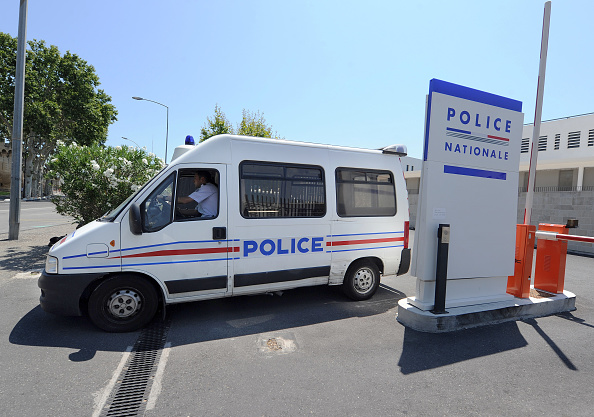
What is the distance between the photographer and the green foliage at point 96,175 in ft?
27.1

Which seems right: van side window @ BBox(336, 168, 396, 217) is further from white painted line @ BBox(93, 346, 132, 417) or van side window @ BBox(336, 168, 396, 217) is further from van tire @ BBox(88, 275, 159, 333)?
white painted line @ BBox(93, 346, 132, 417)

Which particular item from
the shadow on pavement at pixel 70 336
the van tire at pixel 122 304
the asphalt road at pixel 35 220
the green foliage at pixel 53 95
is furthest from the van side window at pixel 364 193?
the green foliage at pixel 53 95

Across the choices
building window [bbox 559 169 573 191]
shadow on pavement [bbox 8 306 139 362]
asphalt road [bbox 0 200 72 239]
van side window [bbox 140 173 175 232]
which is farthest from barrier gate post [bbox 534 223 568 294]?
building window [bbox 559 169 573 191]

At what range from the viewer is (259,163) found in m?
5.03

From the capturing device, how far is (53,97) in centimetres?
3297

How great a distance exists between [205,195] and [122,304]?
1.68 meters

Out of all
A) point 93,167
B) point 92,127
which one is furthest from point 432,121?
point 92,127

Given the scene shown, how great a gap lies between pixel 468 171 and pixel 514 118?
123 centimetres

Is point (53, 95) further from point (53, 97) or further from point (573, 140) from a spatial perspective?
point (573, 140)

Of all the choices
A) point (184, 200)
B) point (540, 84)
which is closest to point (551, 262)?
point (540, 84)

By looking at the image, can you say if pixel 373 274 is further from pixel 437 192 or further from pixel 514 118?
pixel 514 118

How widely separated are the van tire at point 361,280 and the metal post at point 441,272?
133 centimetres

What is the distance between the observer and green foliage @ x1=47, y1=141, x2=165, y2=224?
8258mm

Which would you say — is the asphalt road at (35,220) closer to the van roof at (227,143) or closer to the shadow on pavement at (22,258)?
the shadow on pavement at (22,258)
